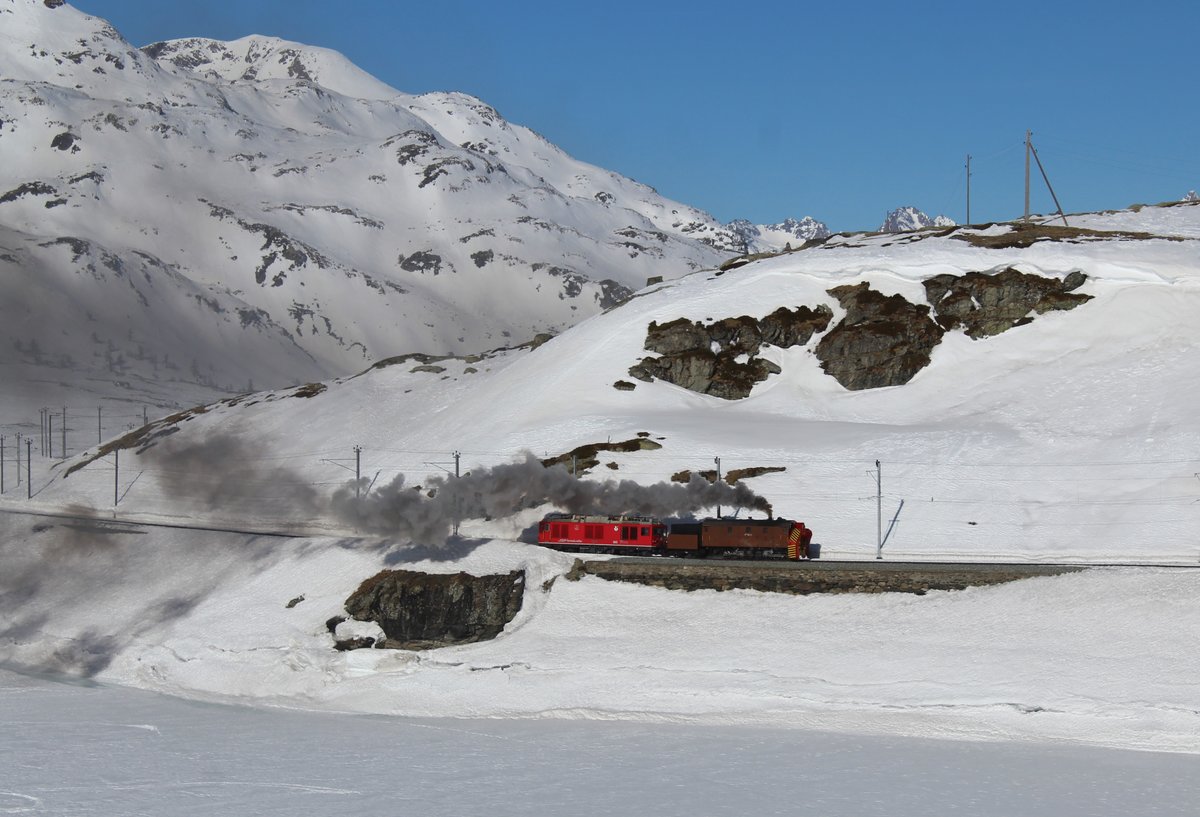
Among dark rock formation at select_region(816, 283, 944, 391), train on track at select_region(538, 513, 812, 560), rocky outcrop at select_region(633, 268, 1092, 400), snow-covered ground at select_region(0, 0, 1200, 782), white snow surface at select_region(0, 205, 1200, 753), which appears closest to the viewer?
snow-covered ground at select_region(0, 0, 1200, 782)

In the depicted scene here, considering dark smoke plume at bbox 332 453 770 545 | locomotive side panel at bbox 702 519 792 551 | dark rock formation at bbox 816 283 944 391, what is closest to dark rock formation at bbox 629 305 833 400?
dark rock formation at bbox 816 283 944 391

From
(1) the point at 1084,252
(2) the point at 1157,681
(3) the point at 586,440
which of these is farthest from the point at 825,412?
(2) the point at 1157,681

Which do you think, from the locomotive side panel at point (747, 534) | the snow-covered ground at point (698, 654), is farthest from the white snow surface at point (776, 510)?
the locomotive side panel at point (747, 534)

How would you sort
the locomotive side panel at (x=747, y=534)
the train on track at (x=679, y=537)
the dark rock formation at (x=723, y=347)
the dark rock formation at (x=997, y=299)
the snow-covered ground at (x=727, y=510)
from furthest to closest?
the dark rock formation at (x=997, y=299) < the dark rock formation at (x=723, y=347) < the train on track at (x=679, y=537) < the locomotive side panel at (x=747, y=534) < the snow-covered ground at (x=727, y=510)

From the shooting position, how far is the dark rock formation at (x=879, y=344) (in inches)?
4688

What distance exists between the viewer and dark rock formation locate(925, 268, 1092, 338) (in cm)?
12138

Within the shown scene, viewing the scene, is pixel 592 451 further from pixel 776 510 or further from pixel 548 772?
pixel 548 772

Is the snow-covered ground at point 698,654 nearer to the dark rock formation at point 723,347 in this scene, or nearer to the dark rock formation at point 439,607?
the dark rock formation at point 439,607

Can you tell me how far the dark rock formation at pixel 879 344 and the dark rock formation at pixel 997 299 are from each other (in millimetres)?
2562

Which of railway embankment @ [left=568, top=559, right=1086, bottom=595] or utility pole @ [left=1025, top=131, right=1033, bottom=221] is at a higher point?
utility pole @ [left=1025, top=131, right=1033, bottom=221]

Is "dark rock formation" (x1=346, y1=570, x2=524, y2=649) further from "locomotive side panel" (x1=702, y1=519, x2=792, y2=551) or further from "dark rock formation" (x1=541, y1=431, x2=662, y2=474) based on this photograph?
"dark rock formation" (x1=541, y1=431, x2=662, y2=474)

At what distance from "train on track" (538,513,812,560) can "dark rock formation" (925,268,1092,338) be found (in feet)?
165

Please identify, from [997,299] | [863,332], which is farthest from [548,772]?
[997,299]

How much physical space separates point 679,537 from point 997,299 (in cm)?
5871
